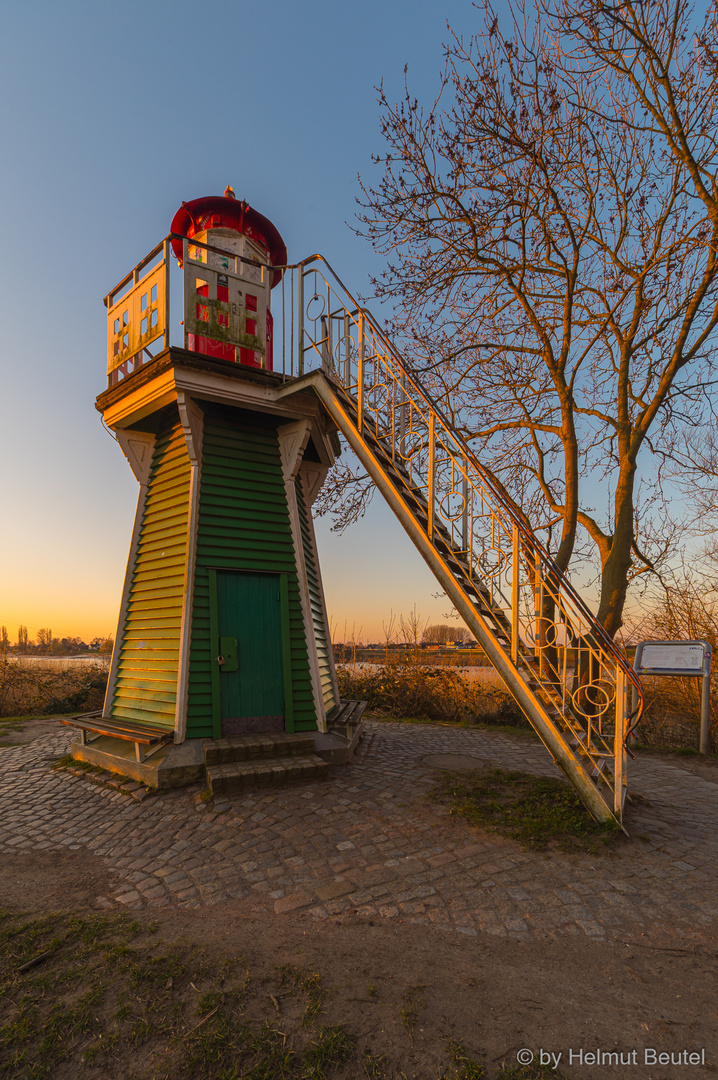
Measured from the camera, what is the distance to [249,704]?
679cm

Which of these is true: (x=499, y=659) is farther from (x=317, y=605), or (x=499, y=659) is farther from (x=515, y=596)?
(x=317, y=605)

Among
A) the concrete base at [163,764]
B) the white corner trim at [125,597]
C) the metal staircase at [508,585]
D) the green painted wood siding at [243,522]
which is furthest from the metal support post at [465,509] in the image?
the white corner trim at [125,597]

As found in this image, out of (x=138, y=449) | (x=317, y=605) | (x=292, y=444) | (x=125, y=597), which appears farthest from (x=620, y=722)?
(x=138, y=449)

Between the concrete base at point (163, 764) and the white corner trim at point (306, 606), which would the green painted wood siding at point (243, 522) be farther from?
the concrete base at point (163, 764)

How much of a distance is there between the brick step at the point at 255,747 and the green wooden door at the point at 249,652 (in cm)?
27

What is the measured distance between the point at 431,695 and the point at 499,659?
8205 millimetres

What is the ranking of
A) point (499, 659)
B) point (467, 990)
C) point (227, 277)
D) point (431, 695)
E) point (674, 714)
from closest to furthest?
1. point (467, 990)
2. point (499, 659)
3. point (227, 277)
4. point (674, 714)
5. point (431, 695)

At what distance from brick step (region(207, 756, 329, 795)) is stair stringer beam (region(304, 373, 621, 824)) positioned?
2.80 metres

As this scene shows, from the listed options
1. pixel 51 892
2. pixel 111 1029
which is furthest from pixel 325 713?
pixel 111 1029

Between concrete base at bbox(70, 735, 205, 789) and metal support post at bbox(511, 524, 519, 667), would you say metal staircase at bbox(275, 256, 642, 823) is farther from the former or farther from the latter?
concrete base at bbox(70, 735, 205, 789)

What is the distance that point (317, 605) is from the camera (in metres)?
8.01

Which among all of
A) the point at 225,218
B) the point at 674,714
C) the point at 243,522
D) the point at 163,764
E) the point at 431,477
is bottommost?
the point at 674,714

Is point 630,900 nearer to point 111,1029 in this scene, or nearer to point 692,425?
point 111,1029

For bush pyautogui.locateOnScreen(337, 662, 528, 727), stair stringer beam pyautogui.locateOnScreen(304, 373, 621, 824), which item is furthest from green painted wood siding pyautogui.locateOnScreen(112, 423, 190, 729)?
bush pyautogui.locateOnScreen(337, 662, 528, 727)
